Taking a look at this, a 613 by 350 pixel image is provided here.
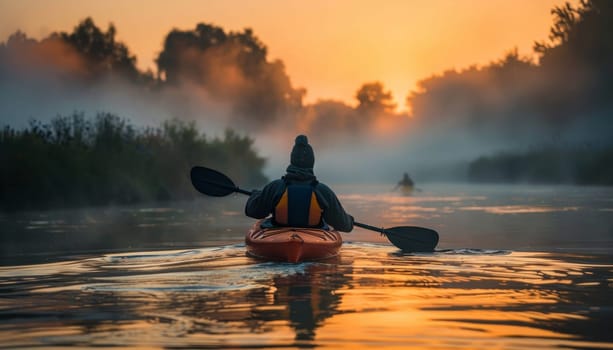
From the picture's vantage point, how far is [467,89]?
116m

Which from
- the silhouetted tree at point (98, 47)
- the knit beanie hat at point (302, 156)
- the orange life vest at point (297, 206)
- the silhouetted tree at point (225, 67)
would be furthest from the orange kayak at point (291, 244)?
the silhouetted tree at point (225, 67)

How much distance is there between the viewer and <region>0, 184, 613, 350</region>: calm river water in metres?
7.52

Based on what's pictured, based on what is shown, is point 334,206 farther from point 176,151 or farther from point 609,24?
point 609,24

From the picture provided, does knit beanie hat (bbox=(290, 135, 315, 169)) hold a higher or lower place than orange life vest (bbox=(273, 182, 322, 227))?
higher

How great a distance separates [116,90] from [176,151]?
3953cm

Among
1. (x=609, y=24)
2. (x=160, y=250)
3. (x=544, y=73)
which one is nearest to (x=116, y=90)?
(x=544, y=73)

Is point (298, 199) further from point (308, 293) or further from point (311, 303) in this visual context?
point (311, 303)

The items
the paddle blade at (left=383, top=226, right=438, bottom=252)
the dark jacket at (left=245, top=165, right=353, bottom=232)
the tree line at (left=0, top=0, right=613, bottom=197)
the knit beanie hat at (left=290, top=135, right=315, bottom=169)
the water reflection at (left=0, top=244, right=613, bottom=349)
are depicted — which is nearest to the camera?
the water reflection at (left=0, top=244, right=613, bottom=349)

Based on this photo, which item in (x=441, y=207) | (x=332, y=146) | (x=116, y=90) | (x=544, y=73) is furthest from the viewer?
(x=332, y=146)

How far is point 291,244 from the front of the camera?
12.4 m

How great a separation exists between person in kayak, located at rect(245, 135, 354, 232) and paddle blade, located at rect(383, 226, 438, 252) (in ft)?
6.58

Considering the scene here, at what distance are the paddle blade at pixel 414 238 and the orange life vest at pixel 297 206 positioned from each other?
243 cm

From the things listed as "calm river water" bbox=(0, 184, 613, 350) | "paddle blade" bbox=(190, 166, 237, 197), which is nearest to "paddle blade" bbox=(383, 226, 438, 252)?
"calm river water" bbox=(0, 184, 613, 350)

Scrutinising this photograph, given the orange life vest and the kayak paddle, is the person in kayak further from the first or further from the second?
→ the kayak paddle
